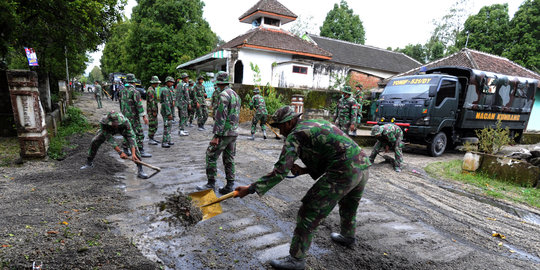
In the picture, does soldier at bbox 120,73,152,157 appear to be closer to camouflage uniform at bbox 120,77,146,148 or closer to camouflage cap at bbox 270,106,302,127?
camouflage uniform at bbox 120,77,146,148

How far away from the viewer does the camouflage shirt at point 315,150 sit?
2.40m

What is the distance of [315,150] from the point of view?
8.12ft

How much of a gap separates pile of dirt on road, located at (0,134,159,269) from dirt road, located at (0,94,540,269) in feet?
0.25

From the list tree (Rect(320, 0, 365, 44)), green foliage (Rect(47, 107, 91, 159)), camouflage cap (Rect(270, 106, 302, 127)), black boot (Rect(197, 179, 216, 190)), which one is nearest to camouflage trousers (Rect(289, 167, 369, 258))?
camouflage cap (Rect(270, 106, 302, 127))

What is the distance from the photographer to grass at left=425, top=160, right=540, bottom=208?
5.42m

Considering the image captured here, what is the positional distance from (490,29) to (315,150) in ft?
90.5

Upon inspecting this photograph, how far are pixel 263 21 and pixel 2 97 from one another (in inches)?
545

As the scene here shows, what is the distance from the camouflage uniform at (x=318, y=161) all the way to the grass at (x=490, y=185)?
488 centimetres

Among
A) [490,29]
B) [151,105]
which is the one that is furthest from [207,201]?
[490,29]

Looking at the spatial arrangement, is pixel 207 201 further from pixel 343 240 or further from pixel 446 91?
pixel 446 91

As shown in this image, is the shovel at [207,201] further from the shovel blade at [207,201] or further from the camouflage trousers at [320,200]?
the camouflage trousers at [320,200]

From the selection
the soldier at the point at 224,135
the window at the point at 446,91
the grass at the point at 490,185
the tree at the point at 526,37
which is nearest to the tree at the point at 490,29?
the tree at the point at 526,37

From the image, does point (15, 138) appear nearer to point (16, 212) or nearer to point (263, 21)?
point (16, 212)

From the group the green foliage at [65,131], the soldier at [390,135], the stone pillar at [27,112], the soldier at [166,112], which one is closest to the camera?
the stone pillar at [27,112]
